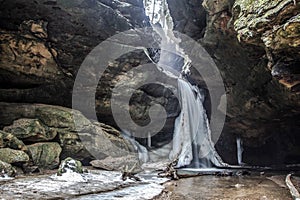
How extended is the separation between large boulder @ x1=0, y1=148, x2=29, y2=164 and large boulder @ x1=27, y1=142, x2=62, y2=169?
78 cm

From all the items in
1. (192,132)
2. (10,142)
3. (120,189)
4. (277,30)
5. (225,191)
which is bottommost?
(225,191)

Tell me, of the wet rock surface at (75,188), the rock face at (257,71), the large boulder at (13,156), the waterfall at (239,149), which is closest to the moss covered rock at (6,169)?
the large boulder at (13,156)

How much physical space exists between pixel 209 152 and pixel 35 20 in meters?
13.3

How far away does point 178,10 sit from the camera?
→ 682 inches

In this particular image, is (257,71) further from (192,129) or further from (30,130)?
(30,130)

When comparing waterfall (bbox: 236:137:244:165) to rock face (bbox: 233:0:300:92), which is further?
waterfall (bbox: 236:137:244:165)

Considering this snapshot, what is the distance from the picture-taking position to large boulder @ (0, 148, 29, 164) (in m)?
10.1

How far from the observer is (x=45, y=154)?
1199 centimetres

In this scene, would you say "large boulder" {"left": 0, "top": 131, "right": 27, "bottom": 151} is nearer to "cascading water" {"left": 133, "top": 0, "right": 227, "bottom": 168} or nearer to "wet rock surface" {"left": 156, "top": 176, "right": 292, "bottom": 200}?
"wet rock surface" {"left": 156, "top": 176, "right": 292, "bottom": 200}

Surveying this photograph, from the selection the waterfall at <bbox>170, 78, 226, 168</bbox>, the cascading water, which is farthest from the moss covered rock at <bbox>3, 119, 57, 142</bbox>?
the waterfall at <bbox>170, 78, 226, 168</bbox>

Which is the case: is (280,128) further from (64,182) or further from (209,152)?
(64,182)

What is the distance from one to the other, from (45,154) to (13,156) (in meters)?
1.78

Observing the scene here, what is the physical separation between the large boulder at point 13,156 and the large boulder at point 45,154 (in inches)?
30.7

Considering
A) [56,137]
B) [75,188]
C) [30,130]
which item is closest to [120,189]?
[75,188]
